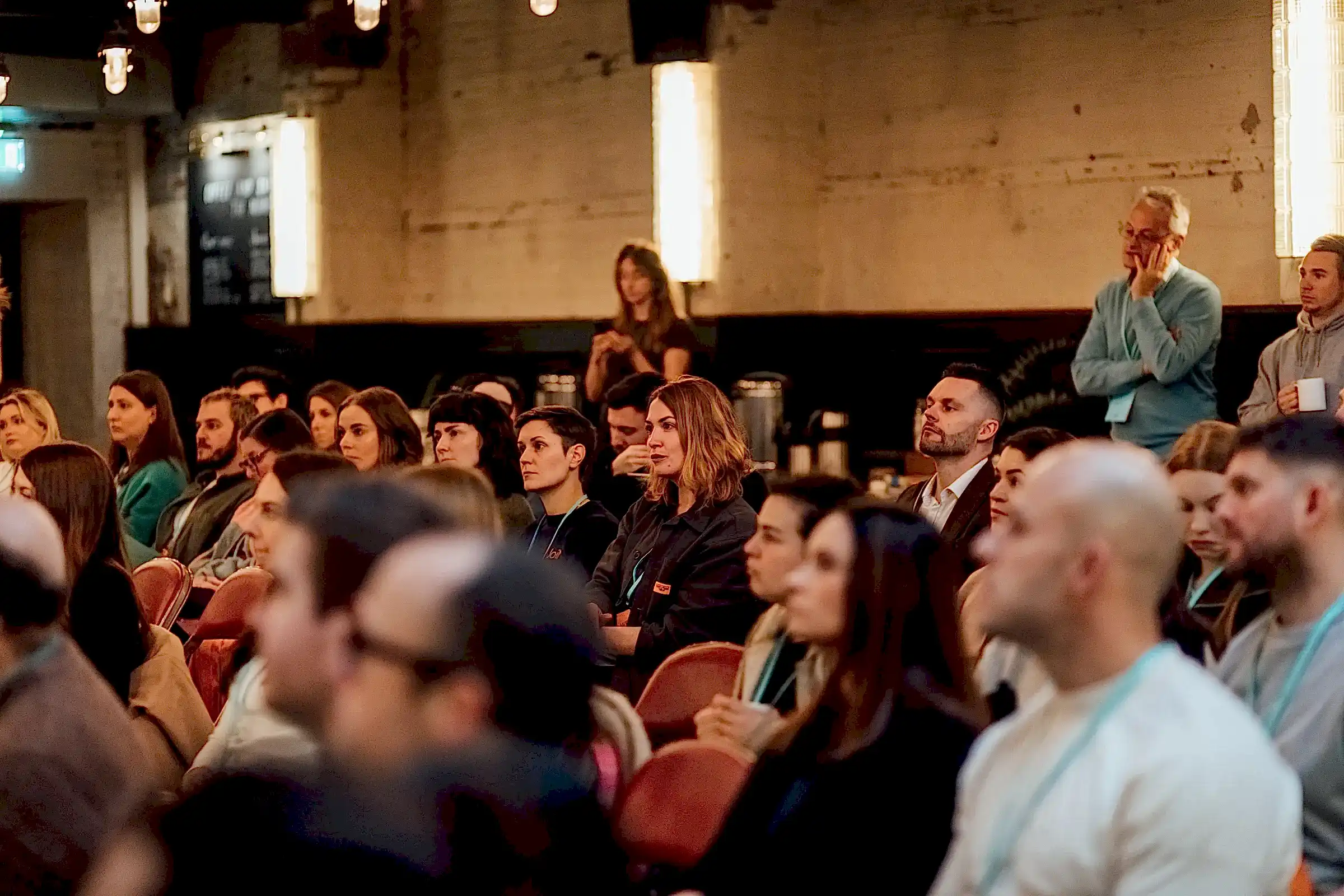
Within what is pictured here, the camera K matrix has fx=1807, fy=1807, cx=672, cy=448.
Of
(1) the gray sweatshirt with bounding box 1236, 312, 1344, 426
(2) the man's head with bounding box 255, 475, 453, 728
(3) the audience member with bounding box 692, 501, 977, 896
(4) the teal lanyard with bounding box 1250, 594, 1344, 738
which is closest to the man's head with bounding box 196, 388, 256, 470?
(1) the gray sweatshirt with bounding box 1236, 312, 1344, 426

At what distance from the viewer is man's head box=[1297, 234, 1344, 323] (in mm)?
5730

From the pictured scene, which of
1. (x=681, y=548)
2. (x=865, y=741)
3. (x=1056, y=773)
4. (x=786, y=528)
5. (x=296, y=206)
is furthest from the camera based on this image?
(x=296, y=206)

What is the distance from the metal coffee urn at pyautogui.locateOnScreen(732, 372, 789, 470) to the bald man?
611 cm

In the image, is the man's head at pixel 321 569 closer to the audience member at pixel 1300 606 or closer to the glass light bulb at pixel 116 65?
the audience member at pixel 1300 606

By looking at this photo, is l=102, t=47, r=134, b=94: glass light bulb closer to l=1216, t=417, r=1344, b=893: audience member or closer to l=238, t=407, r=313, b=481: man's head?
l=238, t=407, r=313, b=481: man's head

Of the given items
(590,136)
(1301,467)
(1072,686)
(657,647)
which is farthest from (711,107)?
(1072,686)

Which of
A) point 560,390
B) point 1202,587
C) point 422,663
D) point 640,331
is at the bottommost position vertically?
point 1202,587

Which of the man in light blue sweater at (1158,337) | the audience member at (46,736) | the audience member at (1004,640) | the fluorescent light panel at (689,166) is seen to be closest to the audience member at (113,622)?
the audience member at (46,736)

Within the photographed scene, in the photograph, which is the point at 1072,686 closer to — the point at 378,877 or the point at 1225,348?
the point at 378,877

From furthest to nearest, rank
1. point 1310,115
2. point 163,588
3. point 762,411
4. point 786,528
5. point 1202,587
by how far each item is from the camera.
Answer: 1. point 762,411
2. point 1310,115
3. point 163,588
4. point 1202,587
5. point 786,528

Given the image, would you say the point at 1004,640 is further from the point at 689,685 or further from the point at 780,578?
the point at 689,685

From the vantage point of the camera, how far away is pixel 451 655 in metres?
1.70

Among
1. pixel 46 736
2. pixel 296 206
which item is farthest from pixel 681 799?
pixel 296 206

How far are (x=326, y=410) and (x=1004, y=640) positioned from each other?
504cm
